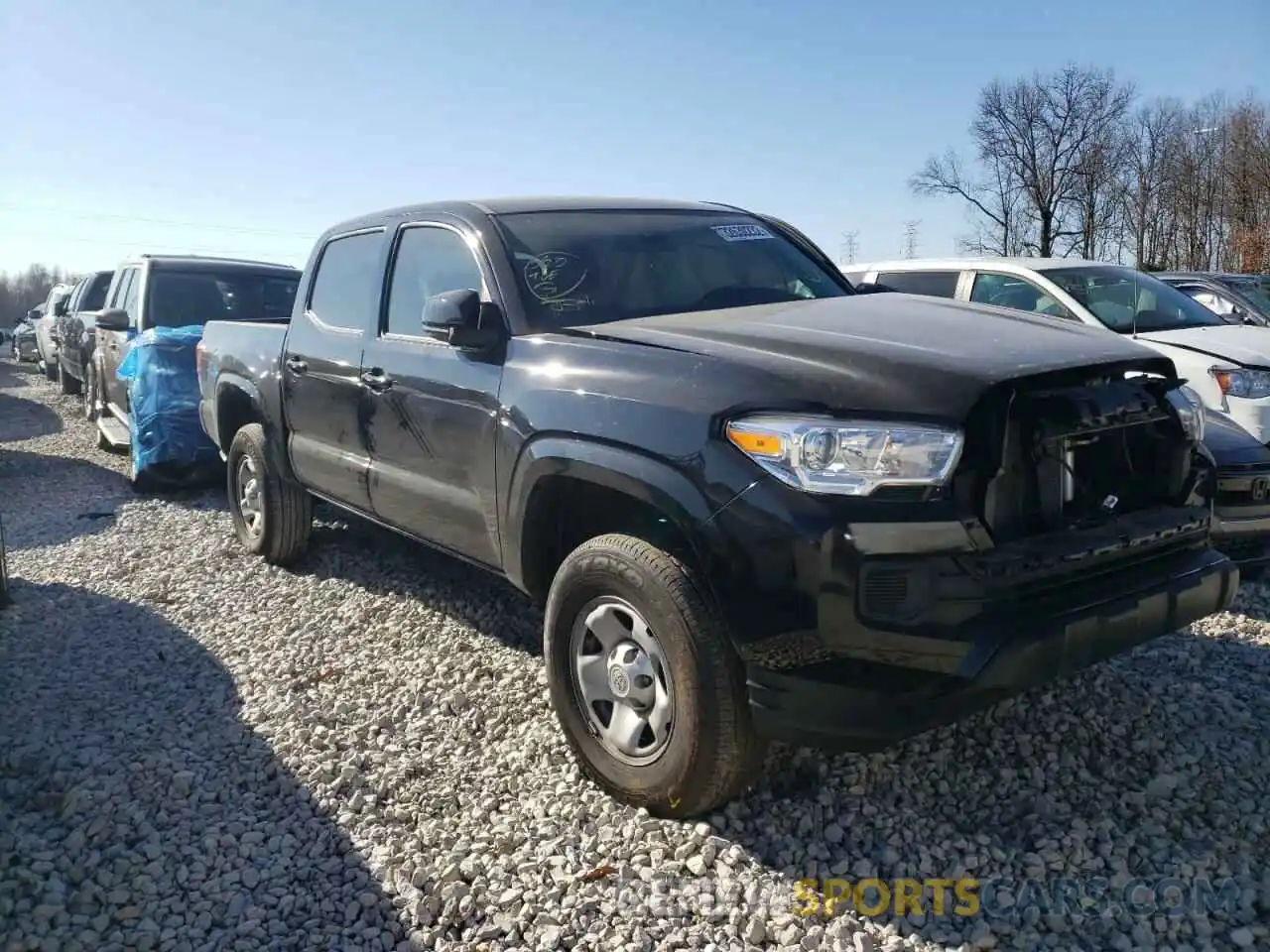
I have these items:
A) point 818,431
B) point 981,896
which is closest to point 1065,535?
point 818,431

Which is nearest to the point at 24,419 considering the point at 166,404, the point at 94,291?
the point at 94,291

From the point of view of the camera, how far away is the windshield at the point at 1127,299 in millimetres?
6988

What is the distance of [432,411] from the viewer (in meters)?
4.04

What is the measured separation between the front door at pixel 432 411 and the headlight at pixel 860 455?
1.36 m

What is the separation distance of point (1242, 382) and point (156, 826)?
602 centimetres

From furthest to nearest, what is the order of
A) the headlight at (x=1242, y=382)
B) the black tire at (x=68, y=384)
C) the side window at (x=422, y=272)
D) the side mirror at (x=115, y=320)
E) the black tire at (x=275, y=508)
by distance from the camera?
the black tire at (x=68, y=384) < the side mirror at (x=115, y=320) < the headlight at (x=1242, y=382) < the black tire at (x=275, y=508) < the side window at (x=422, y=272)

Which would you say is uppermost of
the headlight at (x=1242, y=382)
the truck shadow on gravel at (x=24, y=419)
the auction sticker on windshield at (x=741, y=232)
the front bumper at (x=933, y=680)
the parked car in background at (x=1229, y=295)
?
the auction sticker on windshield at (x=741, y=232)

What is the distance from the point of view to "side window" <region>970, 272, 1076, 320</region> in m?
7.09

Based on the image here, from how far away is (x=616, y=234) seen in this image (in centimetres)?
412

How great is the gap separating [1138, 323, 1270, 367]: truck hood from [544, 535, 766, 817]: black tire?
476cm

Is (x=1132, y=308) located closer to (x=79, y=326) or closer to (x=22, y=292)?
(x=79, y=326)

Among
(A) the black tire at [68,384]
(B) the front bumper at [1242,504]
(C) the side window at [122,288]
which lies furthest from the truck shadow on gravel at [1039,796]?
(A) the black tire at [68,384]

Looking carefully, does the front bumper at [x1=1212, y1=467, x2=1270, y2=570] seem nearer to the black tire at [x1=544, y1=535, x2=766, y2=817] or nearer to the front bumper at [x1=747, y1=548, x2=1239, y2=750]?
the front bumper at [x1=747, y1=548, x2=1239, y2=750]

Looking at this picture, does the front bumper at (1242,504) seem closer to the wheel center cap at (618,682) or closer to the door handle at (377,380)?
the wheel center cap at (618,682)
